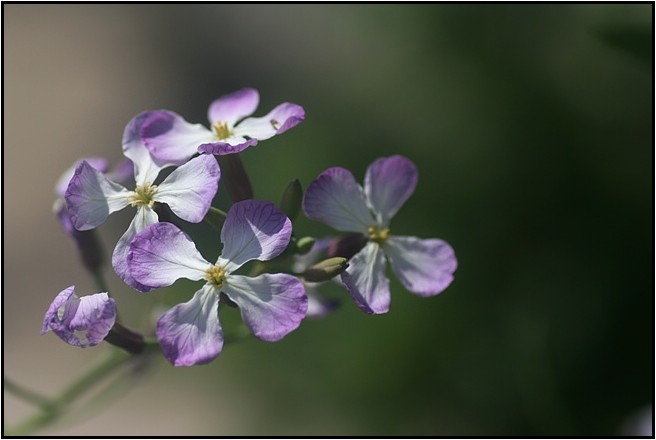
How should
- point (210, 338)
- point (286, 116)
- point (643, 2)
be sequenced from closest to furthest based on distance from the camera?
point (210, 338), point (286, 116), point (643, 2)

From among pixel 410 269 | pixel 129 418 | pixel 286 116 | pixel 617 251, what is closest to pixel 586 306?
pixel 617 251

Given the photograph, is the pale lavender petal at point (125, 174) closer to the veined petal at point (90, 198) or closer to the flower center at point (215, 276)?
the veined petal at point (90, 198)

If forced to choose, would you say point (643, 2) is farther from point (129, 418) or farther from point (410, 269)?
point (129, 418)

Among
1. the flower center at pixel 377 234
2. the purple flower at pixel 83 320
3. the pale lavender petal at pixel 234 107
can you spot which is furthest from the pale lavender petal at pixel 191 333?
the pale lavender petal at pixel 234 107

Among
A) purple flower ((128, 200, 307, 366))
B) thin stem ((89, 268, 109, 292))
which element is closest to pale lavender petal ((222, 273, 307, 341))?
purple flower ((128, 200, 307, 366))

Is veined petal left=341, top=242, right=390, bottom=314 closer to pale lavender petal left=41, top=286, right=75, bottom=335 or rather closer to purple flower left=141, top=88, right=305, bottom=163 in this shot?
purple flower left=141, top=88, right=305, bottom=163

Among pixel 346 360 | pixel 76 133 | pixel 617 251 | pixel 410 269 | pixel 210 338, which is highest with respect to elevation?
pixel 210 338
